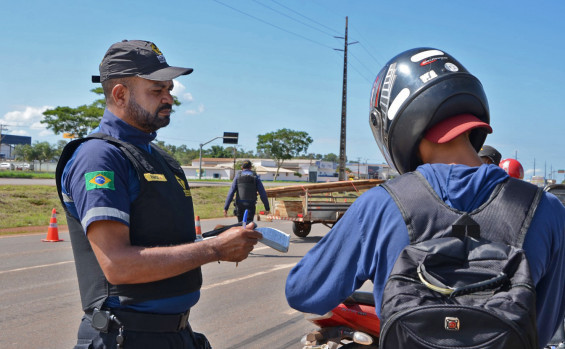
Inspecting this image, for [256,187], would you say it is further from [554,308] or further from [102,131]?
[554,308]

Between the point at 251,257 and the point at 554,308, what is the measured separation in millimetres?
9716

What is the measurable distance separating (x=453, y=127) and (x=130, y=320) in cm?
139

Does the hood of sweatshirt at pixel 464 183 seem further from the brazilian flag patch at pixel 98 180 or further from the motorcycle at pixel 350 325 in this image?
the motorcycle at pixel 350 325

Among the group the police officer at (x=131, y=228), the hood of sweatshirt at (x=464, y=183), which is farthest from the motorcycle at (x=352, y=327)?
the hood of sweatshirt at (x=464, y=183)

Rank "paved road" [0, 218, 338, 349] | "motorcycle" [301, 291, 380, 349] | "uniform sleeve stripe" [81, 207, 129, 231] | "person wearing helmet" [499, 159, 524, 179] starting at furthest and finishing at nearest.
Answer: "person wearing helmet" [499, 159, 524, 179]
"paved road" [0, 218, 338, 349]
"motorcycle" [301, 291, 380, 349]
"uniform sleeve stripe" [81, 207, 129, 231]

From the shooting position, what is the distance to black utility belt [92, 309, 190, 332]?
2148 millimetres

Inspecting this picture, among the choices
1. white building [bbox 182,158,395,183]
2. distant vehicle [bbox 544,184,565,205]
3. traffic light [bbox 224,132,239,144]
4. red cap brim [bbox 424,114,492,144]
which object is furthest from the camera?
white building [bbox 182,158,395,183]

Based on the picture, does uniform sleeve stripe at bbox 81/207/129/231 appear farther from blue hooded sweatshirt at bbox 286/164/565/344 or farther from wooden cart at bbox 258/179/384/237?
wooden cart at bbox 258/179/384/237

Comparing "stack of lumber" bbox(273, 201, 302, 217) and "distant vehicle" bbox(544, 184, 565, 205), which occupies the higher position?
"distant vehicle" bbox(544, 184, 565, 205)

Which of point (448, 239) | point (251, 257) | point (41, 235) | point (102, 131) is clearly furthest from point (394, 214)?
point (41, 235)

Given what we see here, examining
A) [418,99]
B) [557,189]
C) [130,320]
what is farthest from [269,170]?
[418,99]

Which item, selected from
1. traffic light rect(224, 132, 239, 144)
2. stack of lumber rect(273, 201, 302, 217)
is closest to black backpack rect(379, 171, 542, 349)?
stack of lumber rect(273, 201, 302, 217)

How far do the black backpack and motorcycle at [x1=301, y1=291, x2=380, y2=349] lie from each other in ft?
6.06

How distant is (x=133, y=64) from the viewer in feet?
7.93
